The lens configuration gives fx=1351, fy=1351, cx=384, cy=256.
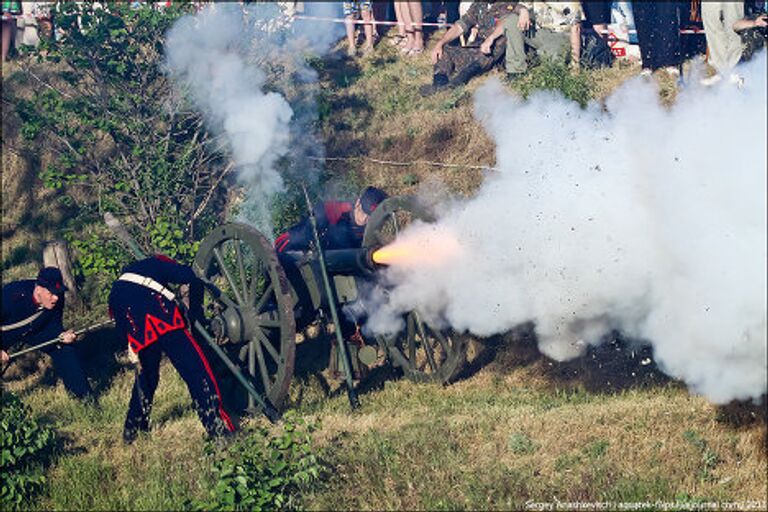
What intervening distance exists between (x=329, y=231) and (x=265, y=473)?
9.95 ft

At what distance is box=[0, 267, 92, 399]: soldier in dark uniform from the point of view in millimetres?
11180

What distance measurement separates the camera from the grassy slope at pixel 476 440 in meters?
8.11

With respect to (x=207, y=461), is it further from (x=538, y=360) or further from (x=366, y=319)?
(x=538, y=360)

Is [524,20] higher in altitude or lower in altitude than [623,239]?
higher

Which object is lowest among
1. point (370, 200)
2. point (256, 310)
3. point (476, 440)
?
point (476, 440)

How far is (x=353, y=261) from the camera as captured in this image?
10336 millimetres

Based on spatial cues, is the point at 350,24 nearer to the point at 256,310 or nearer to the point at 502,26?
the point at 502,26

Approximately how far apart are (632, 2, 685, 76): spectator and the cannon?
5.06 m

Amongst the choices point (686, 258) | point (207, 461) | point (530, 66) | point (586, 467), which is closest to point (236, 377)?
point (207, 461)

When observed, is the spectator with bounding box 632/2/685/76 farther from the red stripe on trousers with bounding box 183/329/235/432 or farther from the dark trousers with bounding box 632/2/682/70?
the red stripe on trousers with bounding box 183/329/235/432

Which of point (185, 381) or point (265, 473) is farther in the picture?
point (185, 381)

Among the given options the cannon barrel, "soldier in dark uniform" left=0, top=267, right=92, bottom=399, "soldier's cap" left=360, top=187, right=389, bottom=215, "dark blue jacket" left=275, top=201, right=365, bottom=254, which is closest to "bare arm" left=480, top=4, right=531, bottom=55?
"dark blue jacket" left=275, top=201, right=365, bottom=254

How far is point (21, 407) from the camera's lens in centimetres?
971

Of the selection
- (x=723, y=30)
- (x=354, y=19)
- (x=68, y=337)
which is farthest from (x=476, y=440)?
(x=354, y=19)
